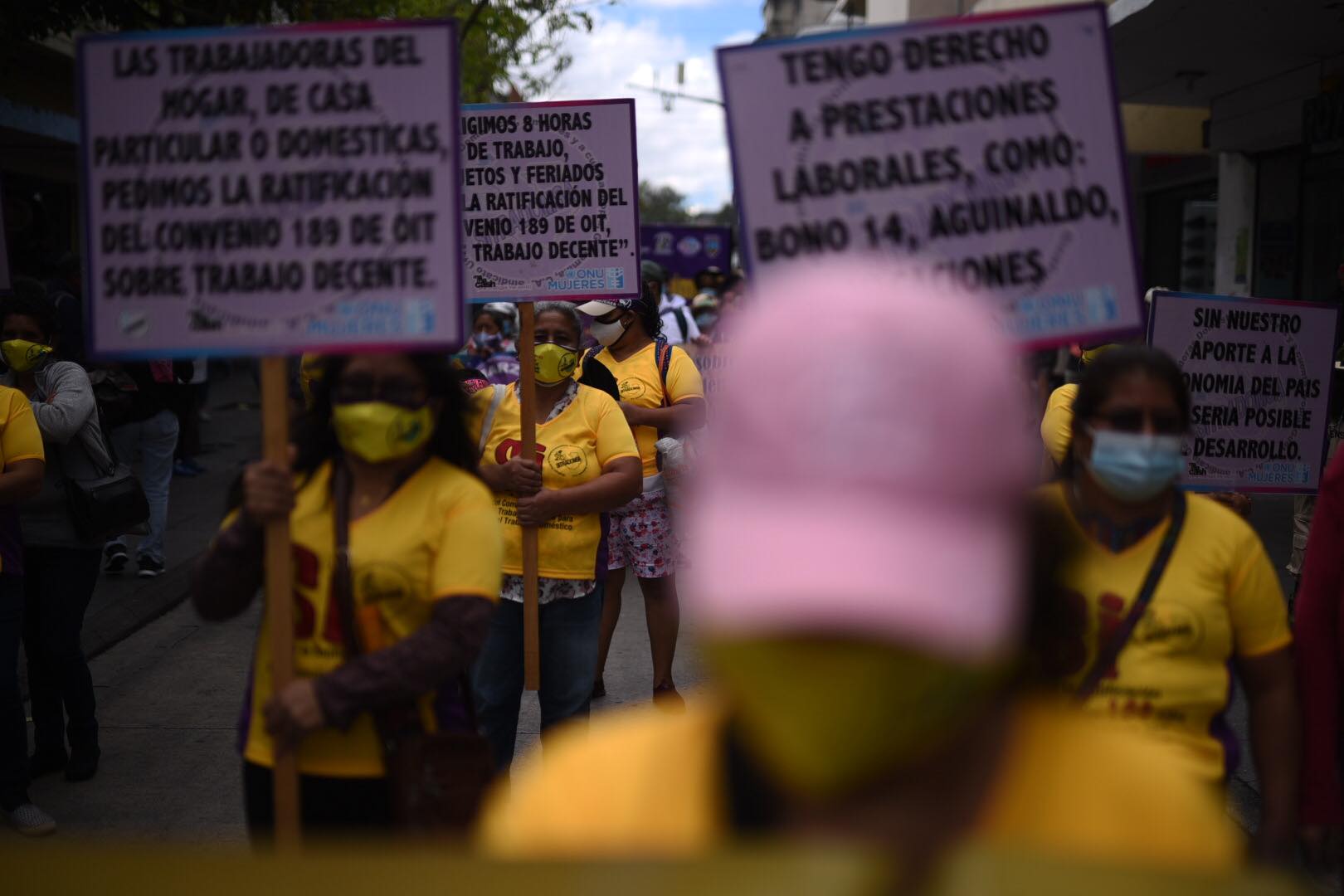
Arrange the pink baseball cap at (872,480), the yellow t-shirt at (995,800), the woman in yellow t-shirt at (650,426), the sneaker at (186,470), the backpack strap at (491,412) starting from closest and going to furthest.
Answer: the pink baseball cap at (872,480) → the yellow t-shirt at (995,800) → the backpack strap at (491,412) → the woman in yellow t-shirt at (650,426) → the sneaker at (186,470)

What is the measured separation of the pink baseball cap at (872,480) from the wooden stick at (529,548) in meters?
3.45

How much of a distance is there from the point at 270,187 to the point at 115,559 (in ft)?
23.2

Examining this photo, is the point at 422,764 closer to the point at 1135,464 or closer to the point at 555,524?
the point at 1135,464

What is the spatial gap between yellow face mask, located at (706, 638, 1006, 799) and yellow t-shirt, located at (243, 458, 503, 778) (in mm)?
1701

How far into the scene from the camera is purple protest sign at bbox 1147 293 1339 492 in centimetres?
458

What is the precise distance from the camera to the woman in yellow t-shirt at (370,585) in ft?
8.91

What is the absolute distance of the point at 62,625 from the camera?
5195 mm

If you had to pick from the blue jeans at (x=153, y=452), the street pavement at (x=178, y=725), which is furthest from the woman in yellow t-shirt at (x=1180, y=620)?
the blue jeans at (x=153, y=452)

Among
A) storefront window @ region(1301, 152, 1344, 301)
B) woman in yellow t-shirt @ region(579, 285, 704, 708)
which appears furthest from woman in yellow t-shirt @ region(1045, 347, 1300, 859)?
storefront window @ region(1301, 152, 1344, 301)

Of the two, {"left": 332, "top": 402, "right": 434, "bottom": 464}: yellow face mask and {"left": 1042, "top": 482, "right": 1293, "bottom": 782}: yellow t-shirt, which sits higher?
{"left": 332, "top": 402, "right": 434, "bottom": 464}: yellow face mask

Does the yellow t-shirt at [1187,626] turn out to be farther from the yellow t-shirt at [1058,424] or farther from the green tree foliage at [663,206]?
the green tree foliage at [663,206]

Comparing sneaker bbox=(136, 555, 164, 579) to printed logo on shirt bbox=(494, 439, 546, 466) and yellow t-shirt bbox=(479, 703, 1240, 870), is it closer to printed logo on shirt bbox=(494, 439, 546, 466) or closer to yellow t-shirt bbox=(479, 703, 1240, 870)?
printed logo on shirt bbox=(494, 439, 546, 466)

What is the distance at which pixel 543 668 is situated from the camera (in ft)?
15.5

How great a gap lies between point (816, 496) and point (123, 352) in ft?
6.94
